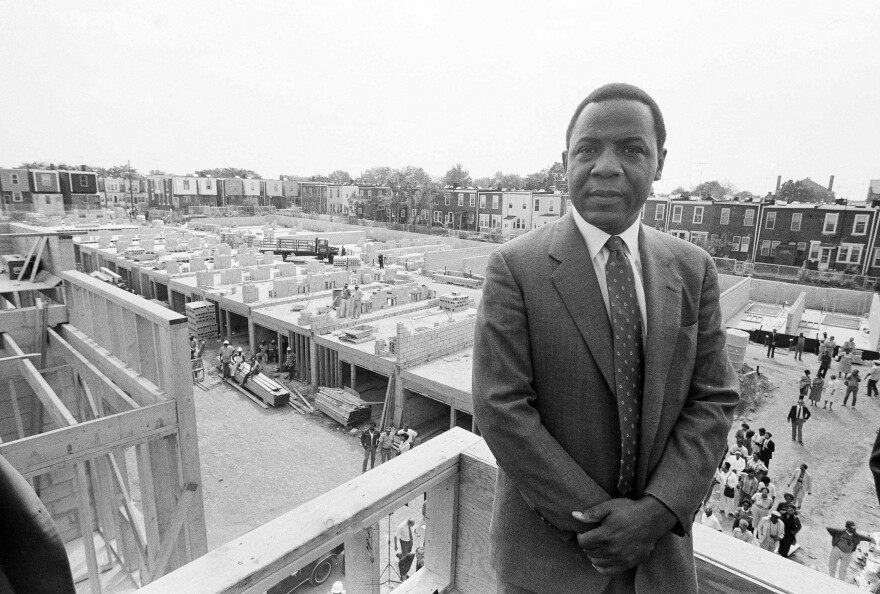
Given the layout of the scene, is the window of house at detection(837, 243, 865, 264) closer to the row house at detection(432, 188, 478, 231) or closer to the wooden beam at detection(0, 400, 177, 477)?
the row house at detection(432, 188, 478, 231)

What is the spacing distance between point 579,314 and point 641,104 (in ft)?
2.31

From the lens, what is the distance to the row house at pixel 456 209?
5447 cm

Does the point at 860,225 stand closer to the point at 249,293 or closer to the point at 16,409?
the point at 249,293

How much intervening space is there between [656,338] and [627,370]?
Result: 5.3 inches

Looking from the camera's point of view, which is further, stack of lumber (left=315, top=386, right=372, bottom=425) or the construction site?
stack of lumber (left=315, top=386, right=372, bottom=425)

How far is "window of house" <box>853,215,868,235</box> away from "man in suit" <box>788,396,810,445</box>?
24.7 m

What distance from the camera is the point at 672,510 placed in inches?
59.1

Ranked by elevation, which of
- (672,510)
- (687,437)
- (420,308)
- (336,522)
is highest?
(687,437)

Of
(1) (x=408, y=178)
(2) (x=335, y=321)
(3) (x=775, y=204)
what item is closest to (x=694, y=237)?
(3) (x=775, y=204)

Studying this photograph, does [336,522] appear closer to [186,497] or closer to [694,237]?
[186,497]

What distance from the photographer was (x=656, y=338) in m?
1.55

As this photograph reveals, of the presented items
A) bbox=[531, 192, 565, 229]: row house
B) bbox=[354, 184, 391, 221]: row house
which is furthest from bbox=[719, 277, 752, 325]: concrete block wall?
bbox=[354, 184, 391, 221]: row house

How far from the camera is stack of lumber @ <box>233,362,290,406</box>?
16.9 meters

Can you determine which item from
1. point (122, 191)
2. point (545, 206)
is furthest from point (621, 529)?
point (122, 191)
